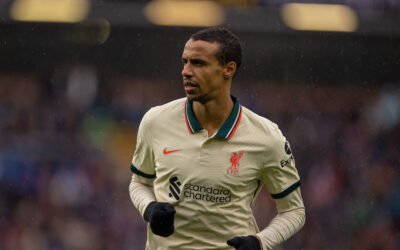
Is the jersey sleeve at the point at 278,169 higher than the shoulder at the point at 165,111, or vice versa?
the shoulder at the point at 165,111

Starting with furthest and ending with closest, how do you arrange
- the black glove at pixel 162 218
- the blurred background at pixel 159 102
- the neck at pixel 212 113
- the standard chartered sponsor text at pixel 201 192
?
the blurred background at pixel 159 102, the neck at pixel 212 113, the standard chartered sponsor text at pixel 201 192, the black glove at pixel 162 218

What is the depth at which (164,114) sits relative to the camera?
2.38 m

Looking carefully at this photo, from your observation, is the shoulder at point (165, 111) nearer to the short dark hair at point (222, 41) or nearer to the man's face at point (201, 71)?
the man's face at point (201, 71)

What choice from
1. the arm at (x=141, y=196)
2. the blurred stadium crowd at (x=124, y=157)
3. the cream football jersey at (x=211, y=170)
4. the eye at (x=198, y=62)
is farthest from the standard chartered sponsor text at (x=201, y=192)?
the blurred stadium crowd at (x=124, y=157)

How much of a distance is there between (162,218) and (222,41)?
0.65 meters

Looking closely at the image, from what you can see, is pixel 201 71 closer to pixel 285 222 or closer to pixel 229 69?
pixel 229 69

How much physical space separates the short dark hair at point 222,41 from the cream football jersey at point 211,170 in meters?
0.17

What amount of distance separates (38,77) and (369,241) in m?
3.63

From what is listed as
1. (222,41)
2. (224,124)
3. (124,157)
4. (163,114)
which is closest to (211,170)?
(224,124)

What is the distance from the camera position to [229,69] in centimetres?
239

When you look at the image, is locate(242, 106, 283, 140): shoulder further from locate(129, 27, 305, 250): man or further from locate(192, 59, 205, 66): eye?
locate(192, 59, 205, 66): eye

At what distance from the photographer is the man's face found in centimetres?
228

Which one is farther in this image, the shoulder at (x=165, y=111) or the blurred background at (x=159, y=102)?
the blurred background at (x=159, y=102)

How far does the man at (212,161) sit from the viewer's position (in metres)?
2.25
